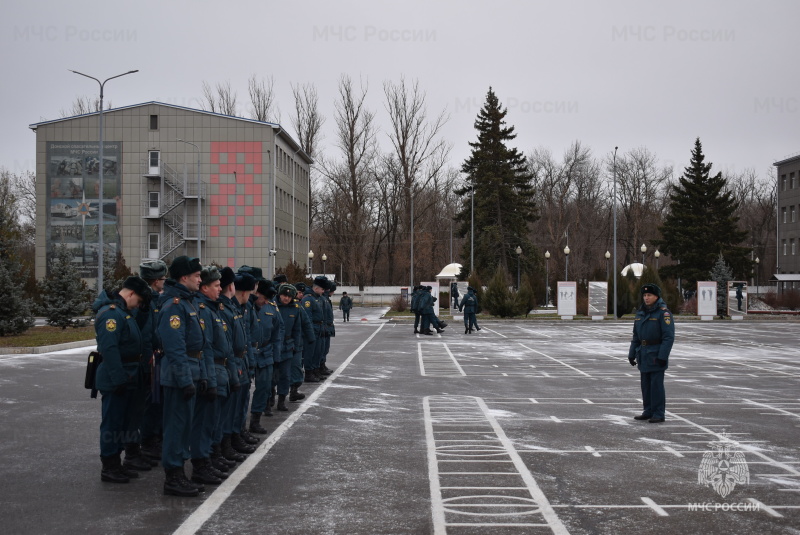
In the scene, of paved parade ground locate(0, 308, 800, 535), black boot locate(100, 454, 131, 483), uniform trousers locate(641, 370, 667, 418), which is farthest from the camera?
uniform trousers locate(641, 370, 667, 418)

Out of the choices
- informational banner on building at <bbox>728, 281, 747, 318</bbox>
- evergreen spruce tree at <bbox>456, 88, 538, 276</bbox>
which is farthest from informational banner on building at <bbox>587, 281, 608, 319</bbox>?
evergreen spruce tree at <bbox>456, 88, 538, 276</bbox>

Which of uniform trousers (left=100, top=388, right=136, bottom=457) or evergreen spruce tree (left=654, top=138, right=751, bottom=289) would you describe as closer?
uniform trousers (left=100, top=388, right=136, bottom=457)

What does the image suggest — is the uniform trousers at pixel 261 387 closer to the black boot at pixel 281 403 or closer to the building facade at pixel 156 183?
the black boot at pixel 281 403

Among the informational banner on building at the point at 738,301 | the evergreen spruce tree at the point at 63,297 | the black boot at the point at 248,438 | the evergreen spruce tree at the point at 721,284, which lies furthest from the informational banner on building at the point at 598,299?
the black boot at the point at 248,438

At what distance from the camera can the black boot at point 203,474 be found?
7871mm

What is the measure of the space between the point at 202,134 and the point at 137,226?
813cm

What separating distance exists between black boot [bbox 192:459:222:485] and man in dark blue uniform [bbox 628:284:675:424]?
6254mm

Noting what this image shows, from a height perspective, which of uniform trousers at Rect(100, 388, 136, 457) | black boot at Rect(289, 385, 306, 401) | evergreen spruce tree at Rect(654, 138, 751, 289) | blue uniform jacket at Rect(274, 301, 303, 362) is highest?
evergreen spruce tree at Rect(654, 138, 751, 289)

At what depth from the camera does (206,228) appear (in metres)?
65.1

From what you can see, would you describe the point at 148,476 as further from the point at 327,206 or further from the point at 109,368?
the point at 327,206

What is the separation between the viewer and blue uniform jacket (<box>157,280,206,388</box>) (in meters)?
7.50

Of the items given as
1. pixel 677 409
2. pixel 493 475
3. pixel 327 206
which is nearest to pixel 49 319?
pixel 677 409

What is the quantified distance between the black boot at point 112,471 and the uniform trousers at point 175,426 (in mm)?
663

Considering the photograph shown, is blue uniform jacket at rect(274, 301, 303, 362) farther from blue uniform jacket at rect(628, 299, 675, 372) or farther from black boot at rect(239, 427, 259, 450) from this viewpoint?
blue uniform jacket at rect(628, 299, 675, 372)
